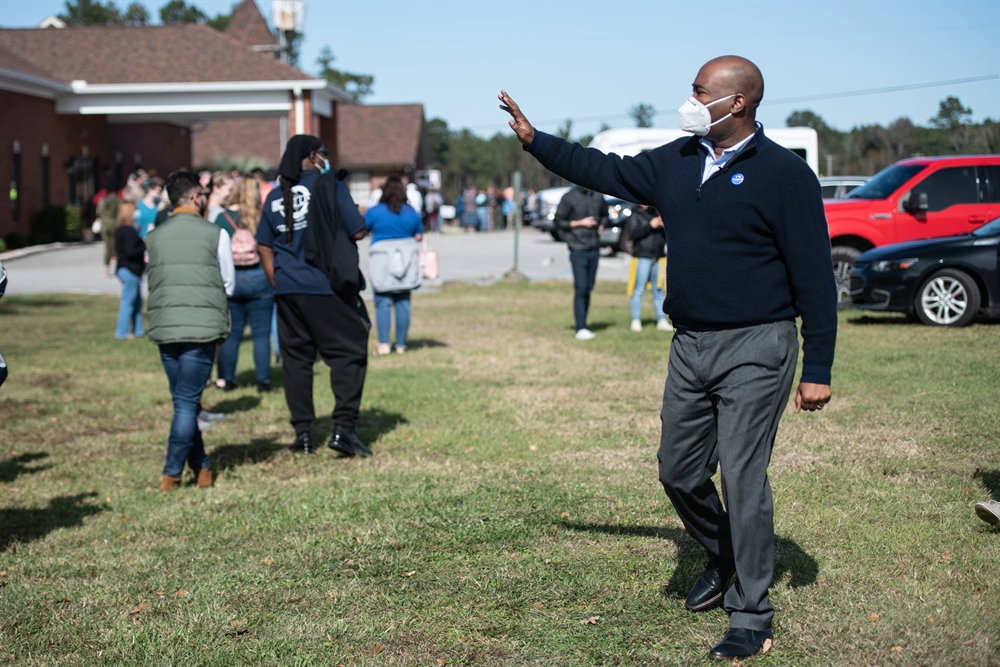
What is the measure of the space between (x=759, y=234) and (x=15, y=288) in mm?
19441

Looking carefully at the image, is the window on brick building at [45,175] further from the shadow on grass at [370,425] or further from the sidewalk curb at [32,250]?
the shadow on grass at [370,425]

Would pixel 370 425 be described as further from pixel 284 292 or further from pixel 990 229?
pixel 990 229

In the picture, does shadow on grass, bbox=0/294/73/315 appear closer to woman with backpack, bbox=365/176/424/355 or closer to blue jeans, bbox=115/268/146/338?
blue jeans, bbox=115/268/146/338

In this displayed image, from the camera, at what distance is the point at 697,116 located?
12.1 feet

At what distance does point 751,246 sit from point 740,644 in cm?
145

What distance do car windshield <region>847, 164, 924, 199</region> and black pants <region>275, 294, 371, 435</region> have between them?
10.3 meters

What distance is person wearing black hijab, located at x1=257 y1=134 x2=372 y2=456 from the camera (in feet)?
23.3

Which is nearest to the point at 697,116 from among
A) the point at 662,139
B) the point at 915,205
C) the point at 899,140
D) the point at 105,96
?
the point at 915,205

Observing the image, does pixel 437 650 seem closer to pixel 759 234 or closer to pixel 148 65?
pixel 759 234

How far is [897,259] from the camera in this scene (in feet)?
41.6

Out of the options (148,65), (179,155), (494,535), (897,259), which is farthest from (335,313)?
(179,155)

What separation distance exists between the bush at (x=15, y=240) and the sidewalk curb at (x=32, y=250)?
0.94ft

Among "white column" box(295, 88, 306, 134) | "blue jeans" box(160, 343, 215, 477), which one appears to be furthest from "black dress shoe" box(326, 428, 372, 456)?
"white column" box(295, 88, 306, 134)

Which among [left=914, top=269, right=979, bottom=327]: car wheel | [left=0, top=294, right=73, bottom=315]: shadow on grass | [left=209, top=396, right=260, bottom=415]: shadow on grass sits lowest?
[left=209, top=396, right=260, bottom=415]: shadow on grass
